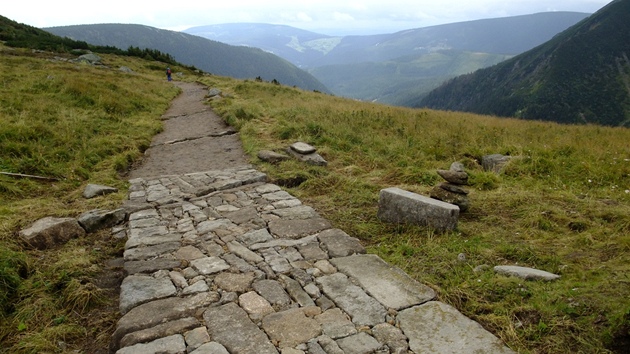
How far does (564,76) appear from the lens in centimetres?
12481

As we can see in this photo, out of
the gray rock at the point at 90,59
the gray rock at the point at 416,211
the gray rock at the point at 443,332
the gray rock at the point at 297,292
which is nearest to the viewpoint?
the gray rock at the point at 443,332

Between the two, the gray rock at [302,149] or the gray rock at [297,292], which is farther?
the gray rock at [302,149]

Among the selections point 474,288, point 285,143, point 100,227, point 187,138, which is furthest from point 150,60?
point 474,288

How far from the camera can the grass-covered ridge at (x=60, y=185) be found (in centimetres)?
367

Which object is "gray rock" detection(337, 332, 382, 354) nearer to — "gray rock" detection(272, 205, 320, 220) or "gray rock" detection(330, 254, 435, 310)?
"gray rock" detection(330, 254, 435, 310)

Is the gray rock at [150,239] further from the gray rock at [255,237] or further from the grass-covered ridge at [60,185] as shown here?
the gray rock at [255,237]

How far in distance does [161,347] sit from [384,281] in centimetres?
227

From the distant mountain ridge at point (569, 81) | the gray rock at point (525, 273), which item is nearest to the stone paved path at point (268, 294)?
the gray rock at point (525, 273)

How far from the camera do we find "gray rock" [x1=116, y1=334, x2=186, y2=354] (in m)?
3.14

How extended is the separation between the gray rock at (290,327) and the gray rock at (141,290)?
119 centimetres

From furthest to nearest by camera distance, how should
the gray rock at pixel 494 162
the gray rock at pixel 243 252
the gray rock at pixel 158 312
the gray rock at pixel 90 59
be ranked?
the gray rock at pixel 90 59
the gray rock at pixel 494 162
the gray rock at pixel 243 252
the gray rock at pixel 158 312

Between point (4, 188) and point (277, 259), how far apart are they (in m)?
5.37

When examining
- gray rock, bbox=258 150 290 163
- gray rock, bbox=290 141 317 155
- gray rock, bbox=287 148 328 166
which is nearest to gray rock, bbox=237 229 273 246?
gray rock, bbox=287 148 328 166

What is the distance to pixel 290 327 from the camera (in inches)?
134
